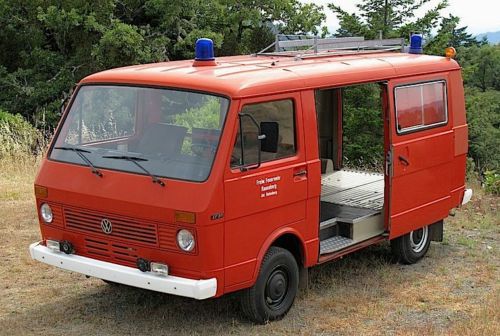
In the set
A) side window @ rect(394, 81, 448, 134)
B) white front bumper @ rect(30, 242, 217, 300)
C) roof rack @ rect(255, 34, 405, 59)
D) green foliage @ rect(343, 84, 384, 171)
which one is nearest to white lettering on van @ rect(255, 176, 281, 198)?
white front bumper @ rect(30, 242, 217, 300)

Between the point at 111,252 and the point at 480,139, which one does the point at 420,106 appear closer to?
the point at 111,252

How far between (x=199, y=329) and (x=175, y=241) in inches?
37.0

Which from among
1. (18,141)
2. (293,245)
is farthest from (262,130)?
(18,141)

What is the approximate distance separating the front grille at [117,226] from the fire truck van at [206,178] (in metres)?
0.01

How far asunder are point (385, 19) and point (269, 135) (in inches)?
779

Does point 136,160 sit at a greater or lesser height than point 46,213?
greater

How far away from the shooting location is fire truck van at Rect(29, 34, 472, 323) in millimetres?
5602

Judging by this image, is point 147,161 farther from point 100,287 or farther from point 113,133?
point 100,287

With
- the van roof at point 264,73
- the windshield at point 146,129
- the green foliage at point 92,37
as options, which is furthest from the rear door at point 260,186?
the green foliage at point 92,37

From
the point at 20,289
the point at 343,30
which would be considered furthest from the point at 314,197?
the point at 343,30

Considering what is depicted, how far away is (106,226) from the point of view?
5941 millimetres

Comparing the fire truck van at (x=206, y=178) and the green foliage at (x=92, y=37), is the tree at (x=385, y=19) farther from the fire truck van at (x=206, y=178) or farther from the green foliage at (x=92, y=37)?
the fire truck van at (x=206, y=178)

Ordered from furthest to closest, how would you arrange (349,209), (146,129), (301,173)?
(349,209)
(301,173)
(146,129)

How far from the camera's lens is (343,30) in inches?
961
